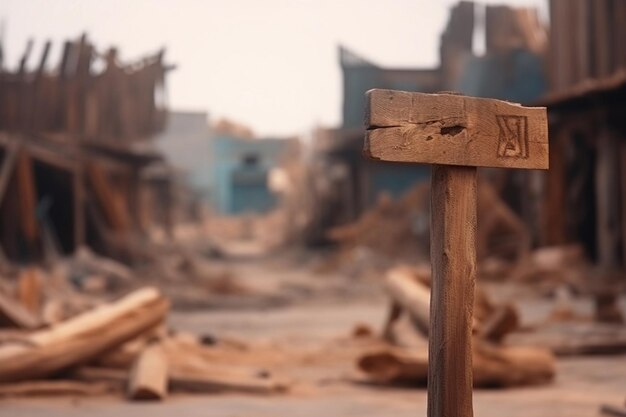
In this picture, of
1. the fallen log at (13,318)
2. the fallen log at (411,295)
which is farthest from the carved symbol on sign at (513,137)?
the fallen log at (13,318)

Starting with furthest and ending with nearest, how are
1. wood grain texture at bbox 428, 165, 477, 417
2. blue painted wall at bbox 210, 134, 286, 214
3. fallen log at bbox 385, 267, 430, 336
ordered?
blue painted wall at bbox 210, 134, 286, 214
fallen log at bbox 385, 267, 430, 336
wood grain texture at bbox 428, 165, 477, 417

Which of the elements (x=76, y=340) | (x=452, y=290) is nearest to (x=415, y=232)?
(x=76, y=340)

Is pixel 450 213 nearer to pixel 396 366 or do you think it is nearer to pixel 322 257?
pixel 396 366

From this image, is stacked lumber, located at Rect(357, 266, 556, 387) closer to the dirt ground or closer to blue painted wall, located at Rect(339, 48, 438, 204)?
the dirt ground

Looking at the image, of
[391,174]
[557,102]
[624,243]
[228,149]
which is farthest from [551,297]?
[228,149]

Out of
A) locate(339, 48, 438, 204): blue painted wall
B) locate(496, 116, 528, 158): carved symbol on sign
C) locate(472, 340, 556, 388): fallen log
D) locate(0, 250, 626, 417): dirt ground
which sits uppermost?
locate(339, 48, 438, 204): blue painted wall

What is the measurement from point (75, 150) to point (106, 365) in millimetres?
12525

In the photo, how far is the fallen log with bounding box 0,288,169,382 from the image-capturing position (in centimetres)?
635

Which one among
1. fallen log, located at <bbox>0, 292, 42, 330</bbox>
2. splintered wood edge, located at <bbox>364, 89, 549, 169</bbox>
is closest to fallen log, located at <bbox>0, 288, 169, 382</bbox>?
fallen log, located at <bbox>0, 292, 42, 330</bbox>

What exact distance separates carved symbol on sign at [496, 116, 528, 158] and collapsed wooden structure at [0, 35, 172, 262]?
1460cm

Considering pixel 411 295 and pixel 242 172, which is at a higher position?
pixel 242 172

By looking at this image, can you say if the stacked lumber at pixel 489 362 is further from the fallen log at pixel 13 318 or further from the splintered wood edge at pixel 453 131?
the splintered wood edge at pixel 453 131

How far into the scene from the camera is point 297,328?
37.7ft

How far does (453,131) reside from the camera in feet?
11.2
